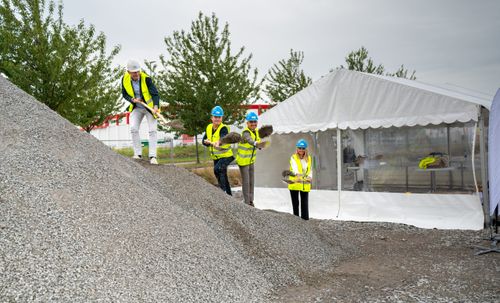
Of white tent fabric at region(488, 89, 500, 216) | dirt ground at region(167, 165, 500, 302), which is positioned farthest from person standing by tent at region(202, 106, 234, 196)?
white tent fabric at region(488, 89, 500, 216)

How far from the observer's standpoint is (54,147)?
15.2ft

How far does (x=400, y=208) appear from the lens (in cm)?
839

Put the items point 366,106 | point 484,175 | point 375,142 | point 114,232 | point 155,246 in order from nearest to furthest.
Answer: point 114,232, point 155,246, point 484,175, point 366,106, point 375,142

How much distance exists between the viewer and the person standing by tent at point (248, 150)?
6.92 m

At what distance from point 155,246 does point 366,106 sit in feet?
18.7

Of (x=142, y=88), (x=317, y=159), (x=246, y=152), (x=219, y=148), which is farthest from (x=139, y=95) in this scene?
(x=317, y=159)

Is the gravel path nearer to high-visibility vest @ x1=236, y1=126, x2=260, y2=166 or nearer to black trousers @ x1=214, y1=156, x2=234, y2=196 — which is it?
black trousers @ x1=214, y1=156, x2=234, y2=196

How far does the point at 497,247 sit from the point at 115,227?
4.95 m

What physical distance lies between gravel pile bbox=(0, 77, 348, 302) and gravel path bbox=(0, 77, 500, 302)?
11mm

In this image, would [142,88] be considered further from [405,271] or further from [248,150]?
[405,271]

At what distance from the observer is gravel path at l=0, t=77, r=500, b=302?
3.27m

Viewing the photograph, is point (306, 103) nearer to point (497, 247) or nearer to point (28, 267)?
point (497, 247)

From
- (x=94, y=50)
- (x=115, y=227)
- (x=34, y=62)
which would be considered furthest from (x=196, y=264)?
(x=94, y=50)

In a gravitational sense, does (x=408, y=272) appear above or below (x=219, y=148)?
below
